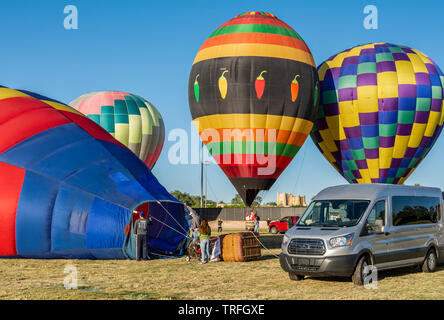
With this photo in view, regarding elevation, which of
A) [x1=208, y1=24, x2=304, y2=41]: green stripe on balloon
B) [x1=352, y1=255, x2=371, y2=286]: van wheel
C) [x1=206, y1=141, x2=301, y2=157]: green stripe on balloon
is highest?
[x1=208, y1=24, x2=304, y2=41]: green stripe on balloon

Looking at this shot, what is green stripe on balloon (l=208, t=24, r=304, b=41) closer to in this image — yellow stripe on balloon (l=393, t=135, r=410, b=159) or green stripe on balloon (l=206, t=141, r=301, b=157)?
green stripe on balloon (l=206, t=141, r=301, b=157)

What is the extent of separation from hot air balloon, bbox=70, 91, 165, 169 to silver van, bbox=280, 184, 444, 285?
1152 inches

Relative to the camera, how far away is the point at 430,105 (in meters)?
33.0

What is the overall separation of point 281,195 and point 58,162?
142 meters

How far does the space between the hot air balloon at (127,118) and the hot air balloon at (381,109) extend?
49.0ft

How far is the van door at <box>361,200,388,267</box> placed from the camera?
13047mm

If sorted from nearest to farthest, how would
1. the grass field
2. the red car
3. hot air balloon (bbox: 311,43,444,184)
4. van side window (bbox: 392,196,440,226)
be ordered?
1. the grass field
2. van side window (bbox: 392,196,440,226)
3. hot air balloon (bbox: 311,43,444,184)
4. the red car

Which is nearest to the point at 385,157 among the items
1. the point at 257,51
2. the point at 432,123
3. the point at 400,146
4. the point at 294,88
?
the point at 400,146

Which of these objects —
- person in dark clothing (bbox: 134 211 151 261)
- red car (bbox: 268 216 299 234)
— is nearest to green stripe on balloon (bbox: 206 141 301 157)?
red car (bbox: 268 216 299 234)

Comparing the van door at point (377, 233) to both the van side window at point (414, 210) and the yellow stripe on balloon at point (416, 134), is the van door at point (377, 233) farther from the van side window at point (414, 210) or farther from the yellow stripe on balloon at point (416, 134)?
the yellow stripe on balloon at point (416, 134)

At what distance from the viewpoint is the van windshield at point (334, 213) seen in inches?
525

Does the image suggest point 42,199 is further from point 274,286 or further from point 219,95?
point 219,95

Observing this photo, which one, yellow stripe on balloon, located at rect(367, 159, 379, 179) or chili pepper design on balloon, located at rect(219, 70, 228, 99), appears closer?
chili pepper design on balloon, located at rect(219, 70, 228, 99)
